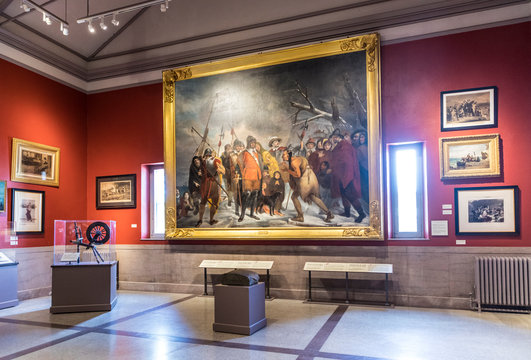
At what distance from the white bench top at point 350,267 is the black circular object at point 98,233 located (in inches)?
185

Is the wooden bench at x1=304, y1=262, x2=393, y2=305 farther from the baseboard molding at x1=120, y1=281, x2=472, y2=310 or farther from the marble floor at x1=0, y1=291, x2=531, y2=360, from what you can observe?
the marble floor at x1=0, y1=291, x2=531, y2=360

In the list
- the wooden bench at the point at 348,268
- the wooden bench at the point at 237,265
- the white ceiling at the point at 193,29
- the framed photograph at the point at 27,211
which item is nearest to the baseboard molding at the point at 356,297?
the wooden bench at the point at 348,268

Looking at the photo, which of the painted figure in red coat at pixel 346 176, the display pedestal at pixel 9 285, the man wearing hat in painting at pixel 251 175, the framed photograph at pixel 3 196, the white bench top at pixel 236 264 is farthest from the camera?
the man wearing hat in painting at pixel 251 175

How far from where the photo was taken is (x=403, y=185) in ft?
32.9

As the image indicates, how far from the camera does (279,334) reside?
277 inches

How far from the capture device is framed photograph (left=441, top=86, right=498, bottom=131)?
9.14 m

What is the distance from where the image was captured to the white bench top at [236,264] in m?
10.4

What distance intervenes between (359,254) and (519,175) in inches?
152

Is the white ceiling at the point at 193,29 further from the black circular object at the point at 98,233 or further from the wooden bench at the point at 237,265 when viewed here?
the wooden bench at the point at 237,265

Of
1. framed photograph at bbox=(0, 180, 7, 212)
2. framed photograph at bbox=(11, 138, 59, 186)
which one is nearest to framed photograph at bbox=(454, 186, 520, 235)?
framed photograph at bbox=(11, 138, 59, 186)

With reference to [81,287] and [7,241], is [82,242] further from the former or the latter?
[7,241]

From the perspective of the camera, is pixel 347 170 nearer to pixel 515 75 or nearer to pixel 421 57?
pixel 421 57

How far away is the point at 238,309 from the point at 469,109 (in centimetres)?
667

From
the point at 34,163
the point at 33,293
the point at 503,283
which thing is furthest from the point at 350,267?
the point at 34,163
